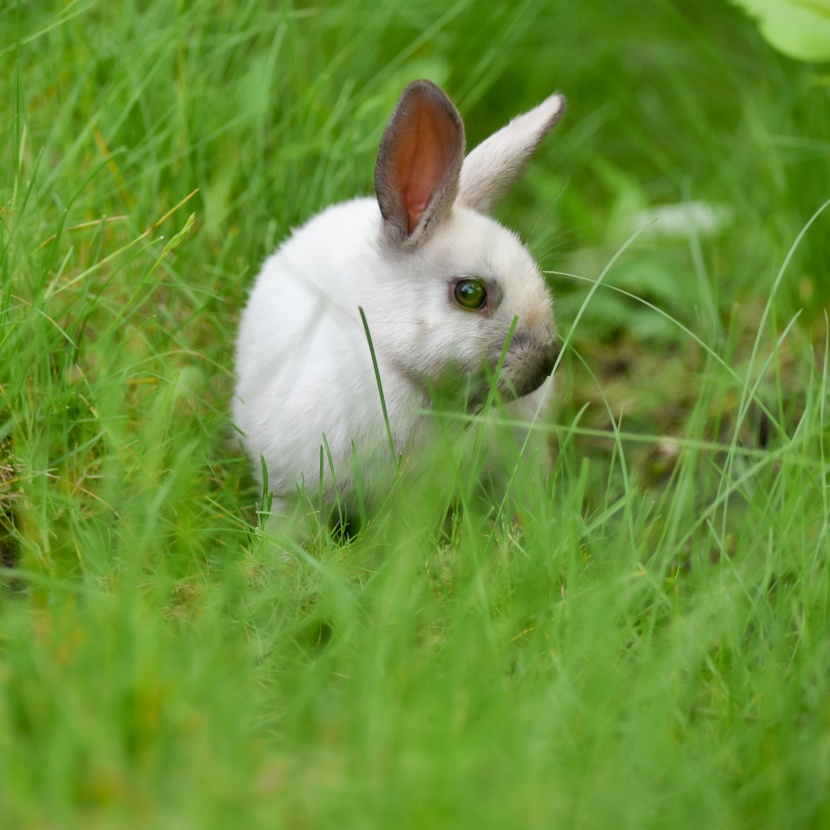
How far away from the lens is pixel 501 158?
124 inches

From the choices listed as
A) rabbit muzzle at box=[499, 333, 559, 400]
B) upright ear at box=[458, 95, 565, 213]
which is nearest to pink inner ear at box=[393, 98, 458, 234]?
upright ear at box=[458, 95, 565, 213]

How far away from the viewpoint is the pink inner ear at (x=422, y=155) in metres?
2.88

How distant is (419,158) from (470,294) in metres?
0.42

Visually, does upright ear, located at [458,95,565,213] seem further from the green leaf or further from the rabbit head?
the green leaf

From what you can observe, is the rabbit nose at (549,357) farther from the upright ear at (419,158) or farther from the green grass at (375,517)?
the upright ear at (419,158)

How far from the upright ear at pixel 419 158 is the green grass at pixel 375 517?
0.51 meters

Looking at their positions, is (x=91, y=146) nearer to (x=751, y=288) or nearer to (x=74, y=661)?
(x=74, y=661)

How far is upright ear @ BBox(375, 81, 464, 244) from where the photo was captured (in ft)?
9.34

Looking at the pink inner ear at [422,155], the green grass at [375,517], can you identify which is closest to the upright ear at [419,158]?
the pink inner ear at [422,155]

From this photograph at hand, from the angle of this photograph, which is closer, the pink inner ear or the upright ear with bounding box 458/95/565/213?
the pink inner ear

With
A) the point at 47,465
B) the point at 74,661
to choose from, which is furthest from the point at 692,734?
the point at 47,465

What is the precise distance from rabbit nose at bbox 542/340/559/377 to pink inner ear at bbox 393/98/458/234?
49 cm

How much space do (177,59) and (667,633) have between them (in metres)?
2.50

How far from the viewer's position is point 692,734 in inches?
78.2
